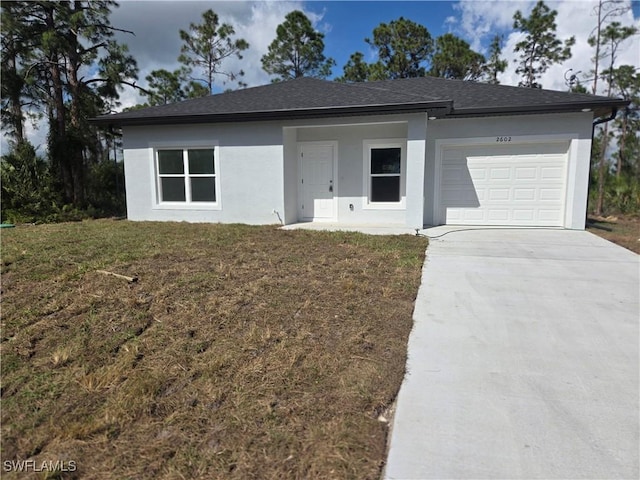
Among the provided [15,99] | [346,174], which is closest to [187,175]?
[346,174]

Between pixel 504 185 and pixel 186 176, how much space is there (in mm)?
8749

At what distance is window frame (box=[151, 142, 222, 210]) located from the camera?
11086mm

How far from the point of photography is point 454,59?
69.4ft

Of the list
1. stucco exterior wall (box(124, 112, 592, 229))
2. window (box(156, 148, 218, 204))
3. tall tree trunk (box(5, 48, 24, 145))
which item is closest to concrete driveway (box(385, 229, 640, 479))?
stucco exterior wall (box(124, 112, 592, 229))

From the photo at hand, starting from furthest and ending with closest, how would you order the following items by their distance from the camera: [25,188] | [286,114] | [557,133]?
[25,188] < [286,114] < [557,133]

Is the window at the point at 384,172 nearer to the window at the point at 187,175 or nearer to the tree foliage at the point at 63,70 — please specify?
the window at the point at 187,175

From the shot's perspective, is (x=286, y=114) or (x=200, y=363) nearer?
(x=200, y=363)

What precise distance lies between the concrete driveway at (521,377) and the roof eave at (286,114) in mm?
4455

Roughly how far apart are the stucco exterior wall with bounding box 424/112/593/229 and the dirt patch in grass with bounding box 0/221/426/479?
565cm

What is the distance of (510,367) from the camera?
132 inches

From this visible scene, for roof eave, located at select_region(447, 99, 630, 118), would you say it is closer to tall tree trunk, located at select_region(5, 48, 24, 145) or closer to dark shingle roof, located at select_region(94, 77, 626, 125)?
dark shingle roof, located at select_region(94, 77, 626, 125)

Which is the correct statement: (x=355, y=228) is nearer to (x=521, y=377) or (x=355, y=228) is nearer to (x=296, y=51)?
(x=521, y=377)

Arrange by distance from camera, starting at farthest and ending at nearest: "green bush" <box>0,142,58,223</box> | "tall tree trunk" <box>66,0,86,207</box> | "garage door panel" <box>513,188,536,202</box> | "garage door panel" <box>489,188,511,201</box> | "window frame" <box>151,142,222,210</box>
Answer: "tall tree trunk" <box>66,0,86,207</box>, "green bush" <box>0,142,58,223</box>, "window frame" <box>151,142,222,210</box>, "garage door panel" <box>489,188,511,201</box>, "garage door panel" <box>513,188,536,202</box>

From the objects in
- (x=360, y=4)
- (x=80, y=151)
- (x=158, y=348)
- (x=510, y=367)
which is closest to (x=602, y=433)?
(x=510, y=367)
